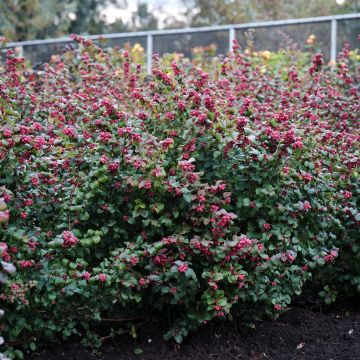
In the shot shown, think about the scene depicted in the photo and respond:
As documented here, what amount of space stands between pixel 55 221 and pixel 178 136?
74cm

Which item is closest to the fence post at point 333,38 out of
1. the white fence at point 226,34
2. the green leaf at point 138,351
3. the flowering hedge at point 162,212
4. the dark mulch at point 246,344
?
the white fence at point 226,34

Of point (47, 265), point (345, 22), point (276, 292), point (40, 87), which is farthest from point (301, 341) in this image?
point (345, 22)

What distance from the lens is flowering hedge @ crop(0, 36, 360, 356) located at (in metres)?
2.79

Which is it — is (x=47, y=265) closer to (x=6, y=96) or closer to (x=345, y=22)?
(x=6, y=96)

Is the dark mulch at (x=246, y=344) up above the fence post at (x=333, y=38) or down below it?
below

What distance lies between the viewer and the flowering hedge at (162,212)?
9.14 feet

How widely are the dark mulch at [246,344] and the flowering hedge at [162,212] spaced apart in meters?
0.09

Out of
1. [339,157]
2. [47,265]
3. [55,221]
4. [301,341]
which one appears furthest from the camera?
[339,157]

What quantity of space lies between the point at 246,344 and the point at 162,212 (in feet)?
2.73

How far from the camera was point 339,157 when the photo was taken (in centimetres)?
358

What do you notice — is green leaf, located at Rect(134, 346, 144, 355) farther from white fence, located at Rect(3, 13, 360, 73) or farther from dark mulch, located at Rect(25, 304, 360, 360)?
white fence, located at Rect(3, 13, 360, 73)

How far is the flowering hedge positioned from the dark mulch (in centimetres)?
9

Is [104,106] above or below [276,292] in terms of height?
above

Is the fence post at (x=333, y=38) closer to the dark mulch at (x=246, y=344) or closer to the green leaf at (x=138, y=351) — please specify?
the dark mulch at (x=246, y=344)
